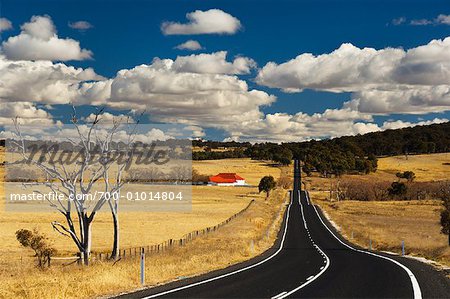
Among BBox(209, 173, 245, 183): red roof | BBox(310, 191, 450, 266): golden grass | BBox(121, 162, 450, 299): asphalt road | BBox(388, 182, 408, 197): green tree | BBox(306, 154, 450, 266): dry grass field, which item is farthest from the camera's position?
BBox(209, 173, 245, 183): red roof

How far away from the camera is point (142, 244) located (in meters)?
50.5

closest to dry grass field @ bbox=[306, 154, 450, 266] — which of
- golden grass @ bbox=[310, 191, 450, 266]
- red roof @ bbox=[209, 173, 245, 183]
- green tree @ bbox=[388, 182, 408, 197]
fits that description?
golden grass @ bbox=[310, 191, 450, 266]

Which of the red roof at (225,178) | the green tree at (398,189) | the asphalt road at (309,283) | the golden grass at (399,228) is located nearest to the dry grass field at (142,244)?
the asphalt road at (309,283)

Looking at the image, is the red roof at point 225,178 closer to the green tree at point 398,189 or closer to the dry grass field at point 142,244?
the dry grass field at point 142,244

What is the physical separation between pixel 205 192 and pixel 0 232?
86.5 m

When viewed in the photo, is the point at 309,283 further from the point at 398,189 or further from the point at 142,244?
the point at 398,189

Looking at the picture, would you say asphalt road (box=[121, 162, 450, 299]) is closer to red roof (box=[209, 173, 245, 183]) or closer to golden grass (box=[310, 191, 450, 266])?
golden grass (box=[310, 191, 450, 266])

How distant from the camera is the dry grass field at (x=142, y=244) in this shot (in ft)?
52.6

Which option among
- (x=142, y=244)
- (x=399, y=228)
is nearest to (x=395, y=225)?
(x=399, y=228)

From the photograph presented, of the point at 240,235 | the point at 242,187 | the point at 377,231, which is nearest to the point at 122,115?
the point at 240,235

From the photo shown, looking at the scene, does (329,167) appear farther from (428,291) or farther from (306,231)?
(428,291)

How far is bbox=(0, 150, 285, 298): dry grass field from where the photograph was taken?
16.0 meters

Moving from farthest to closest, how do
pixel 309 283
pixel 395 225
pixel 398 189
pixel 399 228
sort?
pixel 398 189, pixel 395 225, pixel 399 228, pixel 309 283

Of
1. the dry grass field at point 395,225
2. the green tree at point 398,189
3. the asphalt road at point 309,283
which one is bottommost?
the dry grass field at point 395,225
